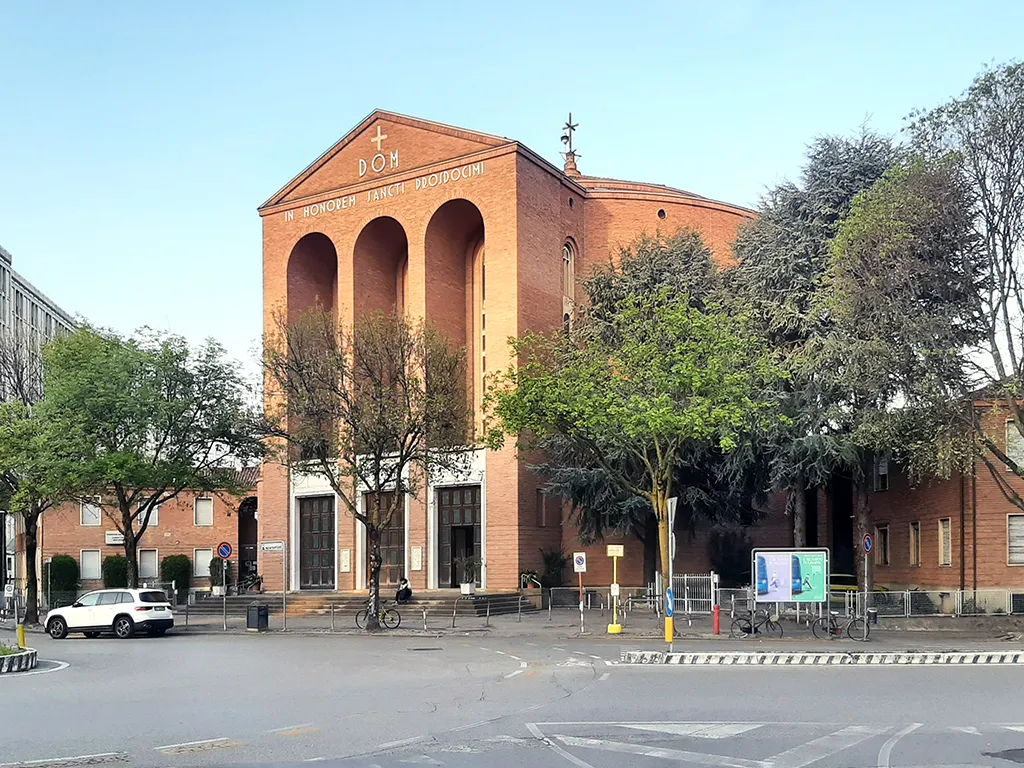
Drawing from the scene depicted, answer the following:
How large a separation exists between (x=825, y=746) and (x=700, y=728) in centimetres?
159

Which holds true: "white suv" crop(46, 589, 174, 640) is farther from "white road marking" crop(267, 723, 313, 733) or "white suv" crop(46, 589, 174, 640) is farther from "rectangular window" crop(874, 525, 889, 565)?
"rectangular window" crop(874, 525, 889, 565)

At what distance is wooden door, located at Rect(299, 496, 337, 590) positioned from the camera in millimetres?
50375

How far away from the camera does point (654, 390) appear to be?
3241cm

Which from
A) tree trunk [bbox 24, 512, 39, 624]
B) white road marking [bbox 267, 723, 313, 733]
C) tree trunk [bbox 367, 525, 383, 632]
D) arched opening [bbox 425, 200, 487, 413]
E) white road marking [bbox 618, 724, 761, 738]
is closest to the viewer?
white road marking [bbox 618, 724, 761, 738]

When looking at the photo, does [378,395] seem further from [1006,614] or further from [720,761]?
[720,761]

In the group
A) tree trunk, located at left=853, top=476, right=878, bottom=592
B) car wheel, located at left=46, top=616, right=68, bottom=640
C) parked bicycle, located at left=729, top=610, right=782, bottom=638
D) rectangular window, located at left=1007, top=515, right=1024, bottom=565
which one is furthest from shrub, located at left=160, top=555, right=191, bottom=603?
rectangular window, located at left=1007, top=515, right=1024, bottom=565

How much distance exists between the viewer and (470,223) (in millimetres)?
49562

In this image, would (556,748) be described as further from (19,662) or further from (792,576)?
(792,576)

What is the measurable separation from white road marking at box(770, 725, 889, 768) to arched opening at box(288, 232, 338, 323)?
139ft

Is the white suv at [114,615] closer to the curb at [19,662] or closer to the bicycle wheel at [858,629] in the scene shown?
the curb at [19,662]

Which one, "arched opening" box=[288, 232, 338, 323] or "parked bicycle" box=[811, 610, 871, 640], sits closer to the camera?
"parked bicycle" box=[811, 610, 871, 640]

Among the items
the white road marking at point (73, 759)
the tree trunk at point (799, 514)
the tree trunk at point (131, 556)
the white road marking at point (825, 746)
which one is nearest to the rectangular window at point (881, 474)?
the tree trunk at point (799, 514)

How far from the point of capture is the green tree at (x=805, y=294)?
36844 millimetres

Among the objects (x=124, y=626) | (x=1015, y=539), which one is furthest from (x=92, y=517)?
(x=1015, y=539)
